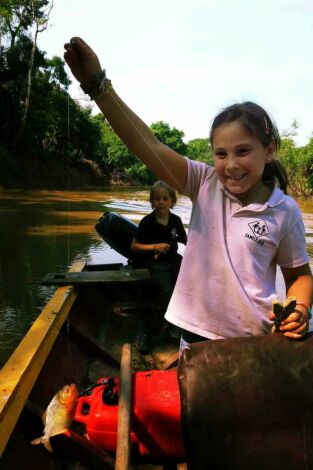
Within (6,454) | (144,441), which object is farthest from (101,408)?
(6,454)

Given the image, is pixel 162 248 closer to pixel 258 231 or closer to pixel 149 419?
pixel 258 231

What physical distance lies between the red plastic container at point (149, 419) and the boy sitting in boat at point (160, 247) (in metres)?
2.55

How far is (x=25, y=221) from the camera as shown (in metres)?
11.9

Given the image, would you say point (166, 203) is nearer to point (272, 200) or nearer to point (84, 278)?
point (84, 278)

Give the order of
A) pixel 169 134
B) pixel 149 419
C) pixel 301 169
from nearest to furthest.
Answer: pixel 149 419 < pixel 301 169 < pixel 169 134

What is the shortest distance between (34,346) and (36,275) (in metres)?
4.66

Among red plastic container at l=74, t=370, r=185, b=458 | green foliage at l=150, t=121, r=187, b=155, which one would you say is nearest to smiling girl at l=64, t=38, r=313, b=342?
red plastic container at l=74, t=370, r=185, b=458

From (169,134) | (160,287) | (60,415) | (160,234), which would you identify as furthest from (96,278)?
(169,134)

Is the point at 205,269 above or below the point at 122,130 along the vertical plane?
below

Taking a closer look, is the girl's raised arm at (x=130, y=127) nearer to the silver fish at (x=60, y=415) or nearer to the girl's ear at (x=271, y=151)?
the girl's ear at (x=271, y=151)

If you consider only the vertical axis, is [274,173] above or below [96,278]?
above

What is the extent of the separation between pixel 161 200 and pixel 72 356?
1.58 m

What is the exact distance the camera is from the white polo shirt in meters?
1.40

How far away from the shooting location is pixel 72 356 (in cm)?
322
